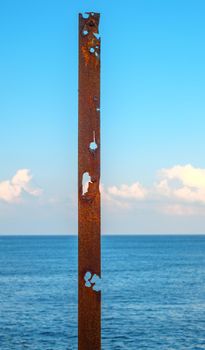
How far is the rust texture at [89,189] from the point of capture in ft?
12.6

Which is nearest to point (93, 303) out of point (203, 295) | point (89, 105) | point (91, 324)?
point (91, 324)

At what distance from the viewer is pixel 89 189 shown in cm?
391

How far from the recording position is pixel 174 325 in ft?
133

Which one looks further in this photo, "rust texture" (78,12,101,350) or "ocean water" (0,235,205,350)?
"ocean water" (0,235,205,350)

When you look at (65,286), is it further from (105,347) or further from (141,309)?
(105,347)

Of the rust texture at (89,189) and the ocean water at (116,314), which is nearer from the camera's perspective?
the rust texture at (89,189)

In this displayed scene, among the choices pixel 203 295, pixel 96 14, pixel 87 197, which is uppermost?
pixel 96 14

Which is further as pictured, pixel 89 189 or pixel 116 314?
pixel 116 314

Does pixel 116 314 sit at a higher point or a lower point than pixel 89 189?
lower

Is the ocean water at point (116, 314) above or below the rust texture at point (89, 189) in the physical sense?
below

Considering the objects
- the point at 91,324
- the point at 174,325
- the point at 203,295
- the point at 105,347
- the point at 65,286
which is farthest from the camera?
the point at 65,286

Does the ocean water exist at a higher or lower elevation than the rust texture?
lower

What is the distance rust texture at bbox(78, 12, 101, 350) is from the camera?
383 cm

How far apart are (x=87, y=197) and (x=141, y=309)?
46319 mm
